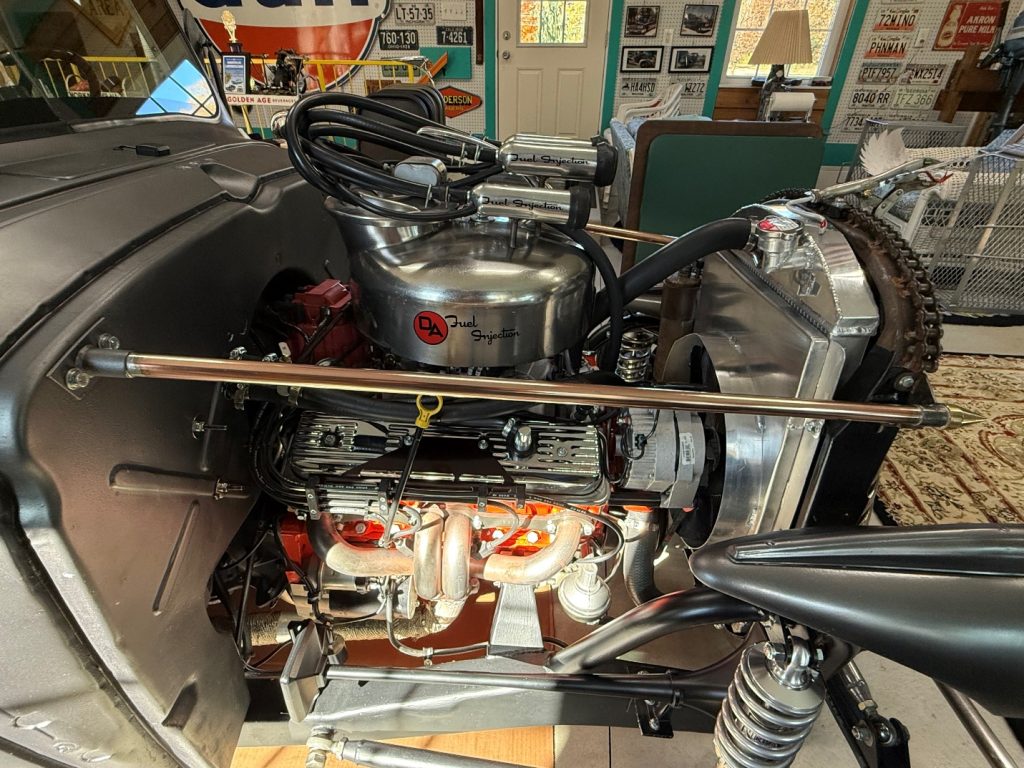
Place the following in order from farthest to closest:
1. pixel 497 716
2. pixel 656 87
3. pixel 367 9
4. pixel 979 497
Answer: pixel 656 87
pixel 367 9
pixel 979 497
pixel 497 716

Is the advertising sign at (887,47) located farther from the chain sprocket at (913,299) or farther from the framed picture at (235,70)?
the chain sprocket at (913,299)

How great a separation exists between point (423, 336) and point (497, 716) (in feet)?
2.53

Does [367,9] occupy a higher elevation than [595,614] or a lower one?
higher

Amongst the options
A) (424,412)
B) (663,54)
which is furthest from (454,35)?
(424,412)

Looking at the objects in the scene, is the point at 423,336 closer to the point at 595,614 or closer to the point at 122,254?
the point at 122,254

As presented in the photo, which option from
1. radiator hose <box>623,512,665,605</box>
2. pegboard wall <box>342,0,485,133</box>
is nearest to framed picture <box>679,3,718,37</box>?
pegboard wall <box>342,0,485,133</box>

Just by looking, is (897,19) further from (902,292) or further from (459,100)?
(902,292)

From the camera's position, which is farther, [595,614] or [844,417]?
[595,614]

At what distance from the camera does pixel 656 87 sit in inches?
223

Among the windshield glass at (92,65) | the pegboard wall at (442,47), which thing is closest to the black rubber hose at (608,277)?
the windshield glass at (92,65)

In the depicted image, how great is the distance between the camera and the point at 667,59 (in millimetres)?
5527

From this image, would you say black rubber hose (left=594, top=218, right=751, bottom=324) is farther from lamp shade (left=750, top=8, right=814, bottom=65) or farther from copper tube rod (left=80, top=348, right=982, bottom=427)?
lamp shade (left=750, top=8, right=814, bottom=65)

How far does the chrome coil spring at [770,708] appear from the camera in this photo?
688 millimetres

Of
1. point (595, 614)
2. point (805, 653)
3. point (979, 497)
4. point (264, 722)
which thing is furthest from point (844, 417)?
point (979, 497)
